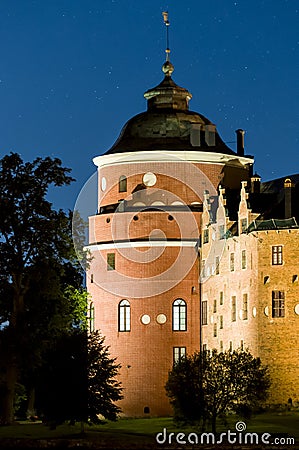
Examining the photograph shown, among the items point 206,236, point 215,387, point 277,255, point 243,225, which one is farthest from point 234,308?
point 215,387

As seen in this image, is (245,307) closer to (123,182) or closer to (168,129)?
(123,182)

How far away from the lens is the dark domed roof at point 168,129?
10125 centimetres

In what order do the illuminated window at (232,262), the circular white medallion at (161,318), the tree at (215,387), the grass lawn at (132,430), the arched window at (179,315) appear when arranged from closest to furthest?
the grass lawn at (132,430), the tree at (215,387), the illuminated window at (232,262), the circular white medallion at (161,318), the arched window at (179,315)

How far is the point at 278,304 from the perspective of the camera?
85.2m

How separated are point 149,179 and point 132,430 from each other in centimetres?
2650

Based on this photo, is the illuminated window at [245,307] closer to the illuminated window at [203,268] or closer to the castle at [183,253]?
the castle at [183,253]

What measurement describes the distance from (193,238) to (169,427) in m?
21.2

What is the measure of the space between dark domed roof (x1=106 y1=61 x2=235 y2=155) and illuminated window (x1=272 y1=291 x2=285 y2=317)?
18.2 m

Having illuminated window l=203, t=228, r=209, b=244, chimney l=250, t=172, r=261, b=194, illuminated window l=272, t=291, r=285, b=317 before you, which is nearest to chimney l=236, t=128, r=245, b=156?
chimney l=250, t=172, r=261, b=194

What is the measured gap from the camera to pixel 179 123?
337ft

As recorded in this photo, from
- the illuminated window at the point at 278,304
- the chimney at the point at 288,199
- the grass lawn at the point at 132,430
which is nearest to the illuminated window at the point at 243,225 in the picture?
the chimney at the point at 288,199

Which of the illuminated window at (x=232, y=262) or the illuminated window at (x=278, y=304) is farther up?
the illuminated window at (x=232, y=262)

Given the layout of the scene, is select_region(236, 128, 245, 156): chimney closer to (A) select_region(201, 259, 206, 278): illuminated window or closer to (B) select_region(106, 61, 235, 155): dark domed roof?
(B) select_region(106, 61, 235, 155): dark domed roof

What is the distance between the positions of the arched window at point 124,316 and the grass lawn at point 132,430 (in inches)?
487
